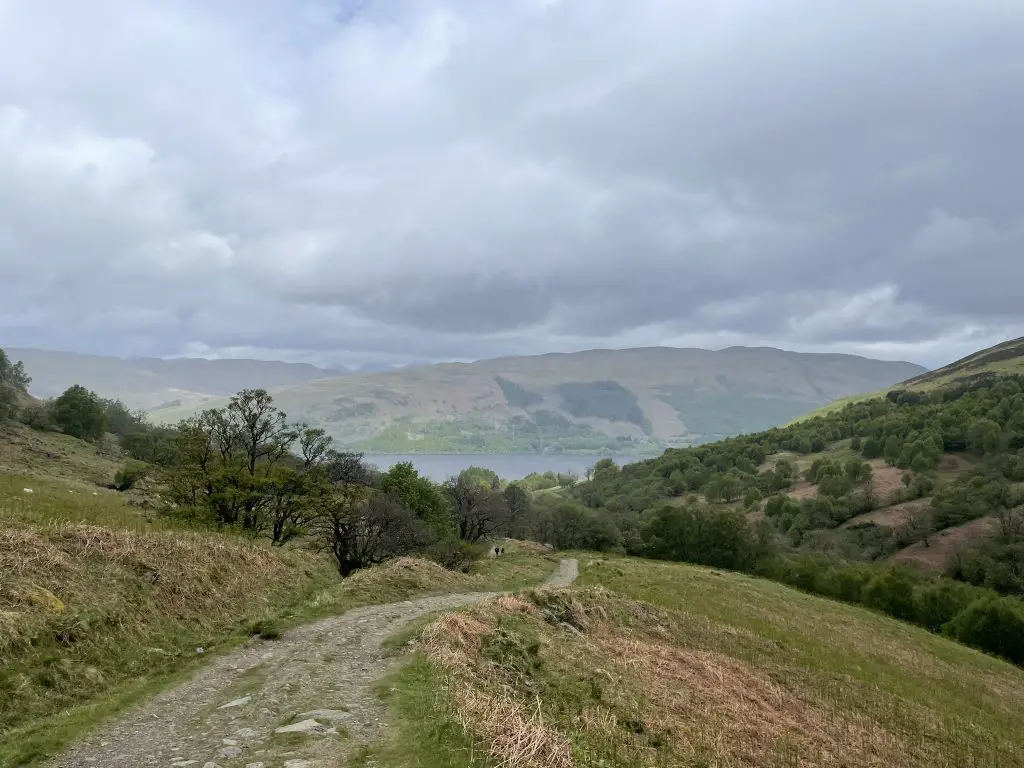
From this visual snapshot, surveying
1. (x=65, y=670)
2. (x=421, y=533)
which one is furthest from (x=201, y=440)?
(x=65, y=670)

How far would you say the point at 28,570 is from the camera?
1485 centimetres

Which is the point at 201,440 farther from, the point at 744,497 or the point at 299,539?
the point at 744,497

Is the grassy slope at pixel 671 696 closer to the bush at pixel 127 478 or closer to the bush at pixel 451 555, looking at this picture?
the bush at pixel 451 555

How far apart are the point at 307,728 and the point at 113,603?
849 centimetres

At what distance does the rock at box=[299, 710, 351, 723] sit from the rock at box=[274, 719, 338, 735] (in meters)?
0.28

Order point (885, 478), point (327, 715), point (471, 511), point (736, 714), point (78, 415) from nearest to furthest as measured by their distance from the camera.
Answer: point (327, 715) < point (736, 714) < point (471, 511) < point (78, 415) < point (885, 478)

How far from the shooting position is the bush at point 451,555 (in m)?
41.2

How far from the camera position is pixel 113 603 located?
15250 millimetres

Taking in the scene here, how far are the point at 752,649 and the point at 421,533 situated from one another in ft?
76.2

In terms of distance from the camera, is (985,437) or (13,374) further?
(985,437)

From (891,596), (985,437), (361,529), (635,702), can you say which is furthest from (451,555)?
(985,437)

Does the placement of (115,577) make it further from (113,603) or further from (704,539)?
(704,539)

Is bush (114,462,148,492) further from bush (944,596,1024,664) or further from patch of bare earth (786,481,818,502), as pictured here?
patch of bare earth (786,481,818,502)

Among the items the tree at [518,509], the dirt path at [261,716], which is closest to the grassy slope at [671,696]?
the dirt path at [261,716]
